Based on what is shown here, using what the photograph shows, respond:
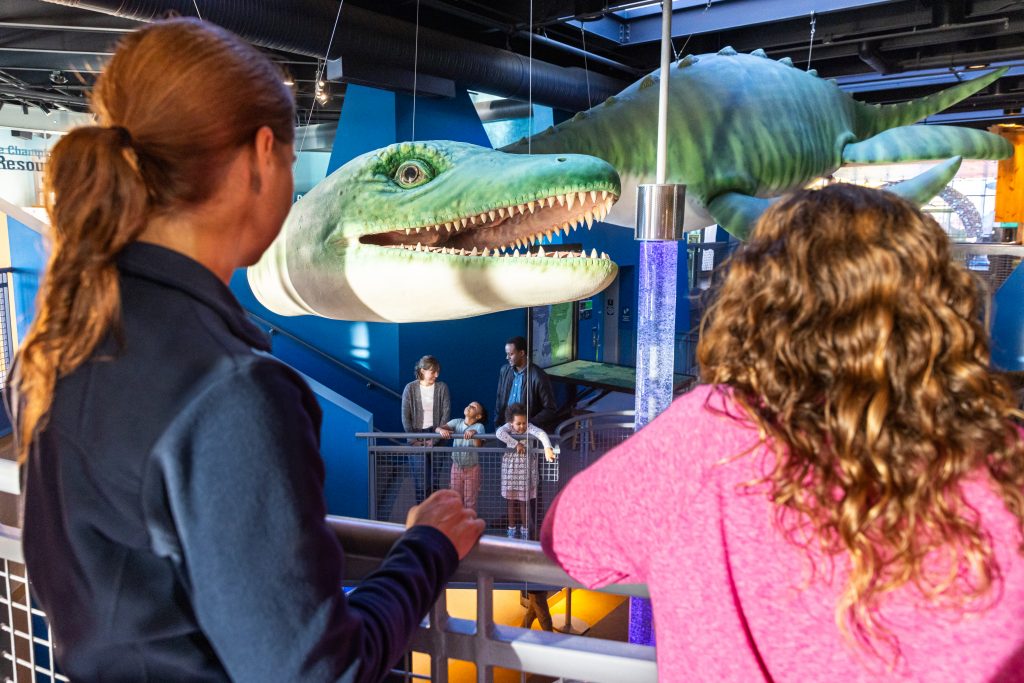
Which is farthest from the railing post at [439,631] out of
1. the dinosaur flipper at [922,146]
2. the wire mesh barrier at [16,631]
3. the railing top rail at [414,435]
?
the dinosaur flipper at [922,146]

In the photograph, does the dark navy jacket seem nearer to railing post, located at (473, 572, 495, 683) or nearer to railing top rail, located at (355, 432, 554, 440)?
railing post, located at (473, 572, 495, 683)

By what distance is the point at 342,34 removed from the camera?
7.46ft

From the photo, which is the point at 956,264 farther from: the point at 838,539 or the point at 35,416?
the point at 35,416

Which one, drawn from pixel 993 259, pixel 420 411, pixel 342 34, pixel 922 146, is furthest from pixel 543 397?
pixel 993 259

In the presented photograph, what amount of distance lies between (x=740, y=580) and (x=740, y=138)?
8.52ft

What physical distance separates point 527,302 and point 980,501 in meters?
1.45

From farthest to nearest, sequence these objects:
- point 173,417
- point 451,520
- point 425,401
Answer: point 425,401
point 451,520
point 173,417

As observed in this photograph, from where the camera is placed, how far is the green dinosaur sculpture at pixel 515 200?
177 cm

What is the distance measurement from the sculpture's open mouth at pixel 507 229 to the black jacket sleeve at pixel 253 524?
1.34 m

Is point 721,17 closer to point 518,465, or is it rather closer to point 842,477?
point 518,465

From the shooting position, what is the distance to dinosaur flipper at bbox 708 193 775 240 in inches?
103

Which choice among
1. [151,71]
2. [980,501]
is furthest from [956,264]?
[151,71]

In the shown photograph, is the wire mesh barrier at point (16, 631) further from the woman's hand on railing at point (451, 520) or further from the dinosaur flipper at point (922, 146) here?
the dinosaur flipper at point (922, 146)

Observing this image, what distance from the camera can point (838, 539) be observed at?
402 mm
